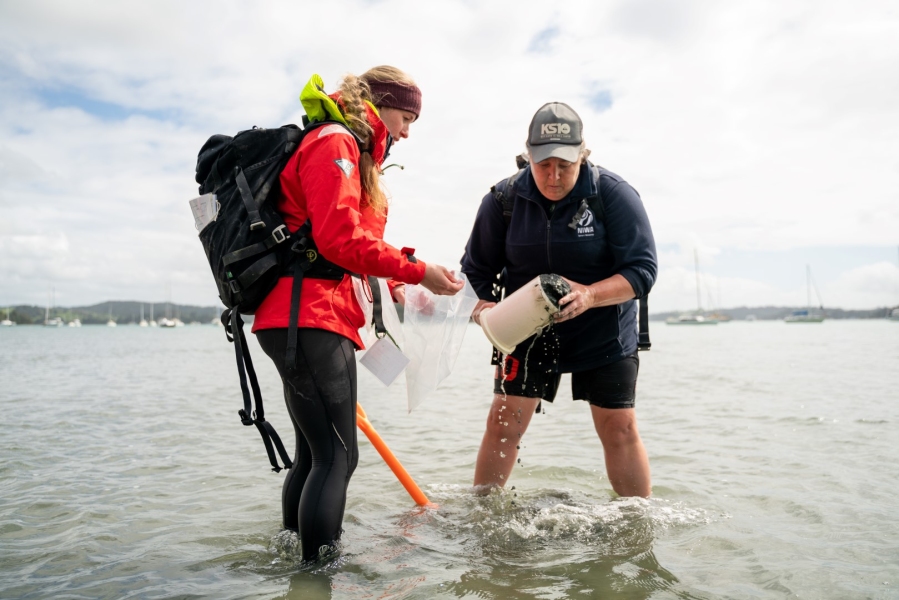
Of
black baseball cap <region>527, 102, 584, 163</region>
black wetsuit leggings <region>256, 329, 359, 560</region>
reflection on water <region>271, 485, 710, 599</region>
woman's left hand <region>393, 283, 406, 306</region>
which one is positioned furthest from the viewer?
woman's left hand <region>393, 283, 406, 306</region>

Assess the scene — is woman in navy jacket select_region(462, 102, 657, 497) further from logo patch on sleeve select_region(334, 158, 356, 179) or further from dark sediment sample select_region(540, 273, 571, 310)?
logo patch on sleeve select_region(334, 158, 356, 179)

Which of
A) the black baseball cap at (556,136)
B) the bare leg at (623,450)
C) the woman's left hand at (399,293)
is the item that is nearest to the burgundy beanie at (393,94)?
the black baseball cap at (556,136)

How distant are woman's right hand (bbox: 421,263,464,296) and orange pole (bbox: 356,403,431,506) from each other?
37.7 inches

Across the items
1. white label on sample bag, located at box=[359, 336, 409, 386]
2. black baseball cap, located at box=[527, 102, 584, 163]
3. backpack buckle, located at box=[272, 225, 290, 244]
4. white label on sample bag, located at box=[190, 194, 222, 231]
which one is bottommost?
white label on sample bag, located at box=[359, 336, 409, 386]

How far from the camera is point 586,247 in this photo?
11.5 ft

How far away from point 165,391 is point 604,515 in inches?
439

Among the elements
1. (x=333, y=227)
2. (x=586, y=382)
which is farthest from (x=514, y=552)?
(x=333, y=227)

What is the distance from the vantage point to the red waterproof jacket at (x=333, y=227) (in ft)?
8.22

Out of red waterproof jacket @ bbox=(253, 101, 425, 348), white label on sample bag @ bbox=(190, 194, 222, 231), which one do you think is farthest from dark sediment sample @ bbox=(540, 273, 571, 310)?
white label on sample bag @ bbox=(190, 194, 222, 231)

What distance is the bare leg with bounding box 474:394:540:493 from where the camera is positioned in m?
3.80

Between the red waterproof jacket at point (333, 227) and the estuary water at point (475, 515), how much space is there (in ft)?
3.87

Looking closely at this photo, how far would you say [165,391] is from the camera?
12.8 m

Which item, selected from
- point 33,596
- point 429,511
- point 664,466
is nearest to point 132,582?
point 33,596

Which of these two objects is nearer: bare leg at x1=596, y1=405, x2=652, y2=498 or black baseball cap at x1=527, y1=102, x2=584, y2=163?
black baseball cap at x1=527, y1=102, x2=584, y2=163
